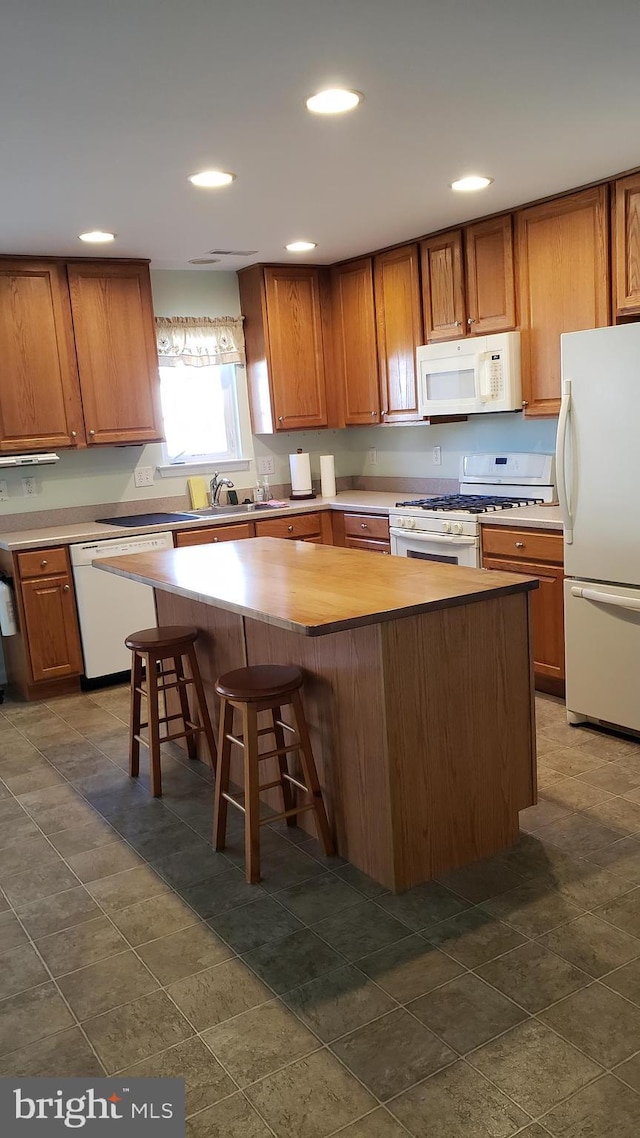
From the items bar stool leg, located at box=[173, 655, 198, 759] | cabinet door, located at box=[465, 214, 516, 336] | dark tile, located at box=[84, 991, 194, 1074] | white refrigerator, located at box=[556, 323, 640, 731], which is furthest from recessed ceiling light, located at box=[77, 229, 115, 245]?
dark tile, located at box=[84, 991, 194, 1074]

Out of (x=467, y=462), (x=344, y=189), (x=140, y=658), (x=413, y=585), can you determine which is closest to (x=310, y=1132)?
(x=413, y=585)

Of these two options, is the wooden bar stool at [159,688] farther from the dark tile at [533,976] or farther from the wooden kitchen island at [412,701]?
the dark tile at [533,976]

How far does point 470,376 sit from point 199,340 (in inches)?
72.4

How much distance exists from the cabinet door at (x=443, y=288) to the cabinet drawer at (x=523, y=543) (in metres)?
1.17

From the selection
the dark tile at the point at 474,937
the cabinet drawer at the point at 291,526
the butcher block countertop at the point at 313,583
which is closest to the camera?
the dark tile at the point at 474,937

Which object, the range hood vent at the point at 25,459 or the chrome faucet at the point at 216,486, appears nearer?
the range hood vent at the point at 25,459

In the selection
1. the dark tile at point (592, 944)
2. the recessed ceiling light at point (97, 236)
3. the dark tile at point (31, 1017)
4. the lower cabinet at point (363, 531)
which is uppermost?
the recessed ceiling light at point (97, 236)

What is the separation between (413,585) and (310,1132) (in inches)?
56.8

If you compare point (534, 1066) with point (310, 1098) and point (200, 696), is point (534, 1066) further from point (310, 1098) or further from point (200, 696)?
point (200, 696)

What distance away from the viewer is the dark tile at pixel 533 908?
236 cm

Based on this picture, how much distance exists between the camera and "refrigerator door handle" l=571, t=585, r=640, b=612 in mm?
3397

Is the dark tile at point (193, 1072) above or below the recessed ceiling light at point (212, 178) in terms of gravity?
below

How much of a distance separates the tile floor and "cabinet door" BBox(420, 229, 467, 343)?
254 centimetres

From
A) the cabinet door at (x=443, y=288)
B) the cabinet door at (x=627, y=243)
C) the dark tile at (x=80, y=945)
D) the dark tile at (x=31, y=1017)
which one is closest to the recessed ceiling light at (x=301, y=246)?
the cabinet door at (x=443, y=288)
